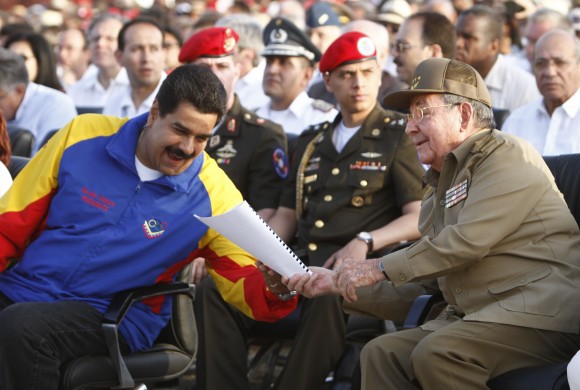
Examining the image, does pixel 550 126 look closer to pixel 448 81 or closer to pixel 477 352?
pixel 448 81

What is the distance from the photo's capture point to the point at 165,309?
5070 mm

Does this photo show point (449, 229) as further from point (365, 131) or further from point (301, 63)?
point (301, 63)

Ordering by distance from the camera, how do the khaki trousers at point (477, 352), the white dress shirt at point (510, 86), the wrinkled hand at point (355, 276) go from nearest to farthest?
the khaki trousers at point (477, 352) < the wrinkled hand at point (355, 276) < the white dress shirt at point (510, 86)

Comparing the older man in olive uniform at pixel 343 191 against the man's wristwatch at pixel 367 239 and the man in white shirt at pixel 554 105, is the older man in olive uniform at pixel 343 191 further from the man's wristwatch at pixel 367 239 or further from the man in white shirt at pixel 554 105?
the man in white shirt at pixel 554 105

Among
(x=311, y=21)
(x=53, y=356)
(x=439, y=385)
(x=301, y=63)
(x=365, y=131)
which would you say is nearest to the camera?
(x=439, y=385)

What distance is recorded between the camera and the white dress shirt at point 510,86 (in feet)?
27.6

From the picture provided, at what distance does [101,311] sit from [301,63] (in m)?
3.45

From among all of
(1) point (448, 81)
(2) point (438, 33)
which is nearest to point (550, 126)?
(2) point (438, 33)

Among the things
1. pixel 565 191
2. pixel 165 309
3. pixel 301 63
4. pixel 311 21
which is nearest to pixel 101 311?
pixel 165 309

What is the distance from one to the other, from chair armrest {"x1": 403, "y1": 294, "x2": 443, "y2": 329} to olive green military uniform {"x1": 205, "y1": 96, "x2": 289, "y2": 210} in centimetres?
184

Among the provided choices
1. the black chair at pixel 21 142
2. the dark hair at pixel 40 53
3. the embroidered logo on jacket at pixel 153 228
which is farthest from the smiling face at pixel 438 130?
the dark hair at pixel 40 53

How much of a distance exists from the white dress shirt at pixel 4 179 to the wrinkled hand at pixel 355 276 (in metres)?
1.91

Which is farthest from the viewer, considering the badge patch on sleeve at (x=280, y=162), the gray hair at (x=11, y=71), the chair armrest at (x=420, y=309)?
the gray hair at (x=11, y=71)

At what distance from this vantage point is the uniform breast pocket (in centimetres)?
406
